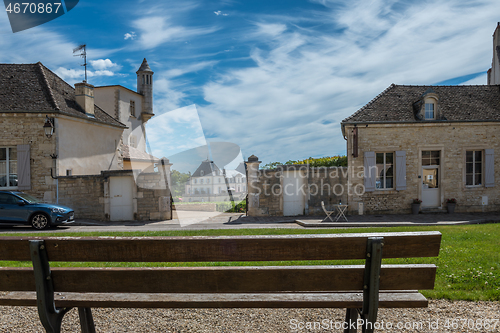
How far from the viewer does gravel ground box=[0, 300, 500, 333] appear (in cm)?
301

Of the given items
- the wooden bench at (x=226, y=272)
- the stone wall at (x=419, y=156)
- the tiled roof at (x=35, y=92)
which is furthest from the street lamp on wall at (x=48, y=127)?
the wooden bench at (x=226, y=272)

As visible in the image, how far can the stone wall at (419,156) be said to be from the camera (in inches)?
619

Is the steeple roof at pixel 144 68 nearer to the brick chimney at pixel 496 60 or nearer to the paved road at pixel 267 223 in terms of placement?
the paved road at pixel 267 223

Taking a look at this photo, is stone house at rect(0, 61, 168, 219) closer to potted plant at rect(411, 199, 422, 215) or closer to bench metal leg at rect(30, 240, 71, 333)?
potted plant at rect(411, 199, 422, 215)

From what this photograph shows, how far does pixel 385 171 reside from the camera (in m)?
16.0

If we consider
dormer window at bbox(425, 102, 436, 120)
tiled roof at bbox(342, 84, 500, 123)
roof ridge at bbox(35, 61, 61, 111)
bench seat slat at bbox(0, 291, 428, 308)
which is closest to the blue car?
roof ridge at bbox(35, 61, 61, 111)

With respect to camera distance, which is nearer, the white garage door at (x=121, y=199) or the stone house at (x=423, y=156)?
the white garage door at (x=121, y=199)

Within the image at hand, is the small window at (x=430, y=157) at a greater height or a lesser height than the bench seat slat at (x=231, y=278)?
greater

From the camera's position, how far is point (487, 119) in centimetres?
1591

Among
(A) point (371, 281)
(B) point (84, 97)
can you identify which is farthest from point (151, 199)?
(A) point (371, 281)

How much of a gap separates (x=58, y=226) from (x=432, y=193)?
16853mm

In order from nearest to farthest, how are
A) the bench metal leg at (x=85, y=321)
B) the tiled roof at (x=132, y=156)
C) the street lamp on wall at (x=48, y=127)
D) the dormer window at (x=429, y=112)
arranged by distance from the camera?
the bench metal leg at (x=85, y=321) → the street lamp on wall at (x=48, y=127) → the dormer window at (x=429, y=112) → the tiled roof at (x=132, y=156)

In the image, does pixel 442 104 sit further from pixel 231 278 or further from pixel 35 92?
pixel 35 92

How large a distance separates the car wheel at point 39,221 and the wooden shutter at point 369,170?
13.4m
